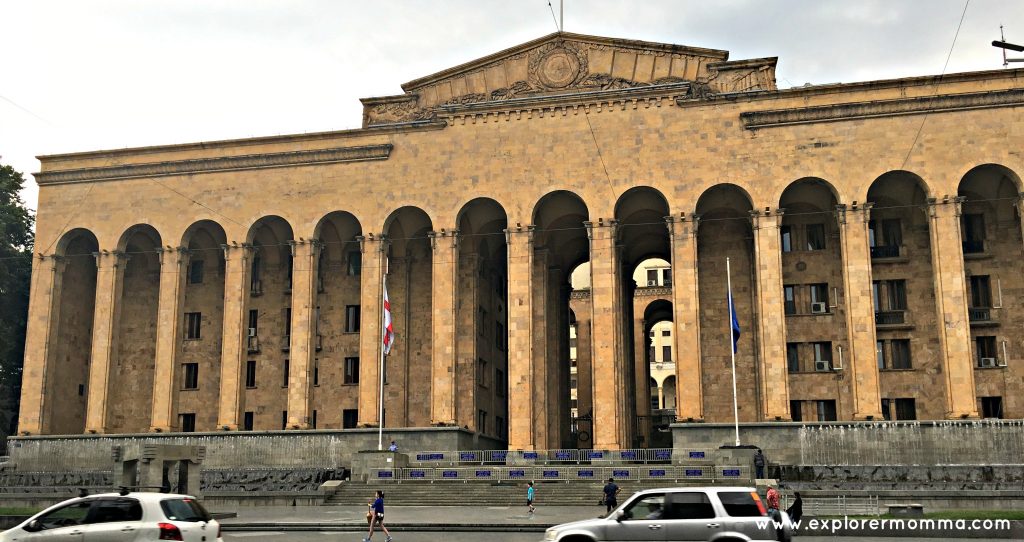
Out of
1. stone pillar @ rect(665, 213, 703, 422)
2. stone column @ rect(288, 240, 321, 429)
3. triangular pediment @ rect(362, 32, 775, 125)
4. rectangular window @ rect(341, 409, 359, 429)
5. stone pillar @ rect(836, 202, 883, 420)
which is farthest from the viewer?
rectangular window @ rect(341, 409, 359, 429)

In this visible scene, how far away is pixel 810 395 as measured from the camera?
44.2 meters

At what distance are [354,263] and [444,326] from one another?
8.36m

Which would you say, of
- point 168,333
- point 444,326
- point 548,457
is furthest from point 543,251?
point 168,333

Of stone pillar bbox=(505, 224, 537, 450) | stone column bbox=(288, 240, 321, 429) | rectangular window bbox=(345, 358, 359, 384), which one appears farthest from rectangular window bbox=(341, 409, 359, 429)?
stone pillar bbox=(505, 224, 537, 450)

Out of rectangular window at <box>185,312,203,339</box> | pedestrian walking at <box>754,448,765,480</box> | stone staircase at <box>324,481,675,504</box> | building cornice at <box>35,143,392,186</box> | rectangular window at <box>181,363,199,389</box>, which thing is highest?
building cornice at <box>35,143,392,186</box>

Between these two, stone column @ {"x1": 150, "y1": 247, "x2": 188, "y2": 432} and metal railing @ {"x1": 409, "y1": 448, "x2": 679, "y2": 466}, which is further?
stone column @ {"x1": 150, "y1": 247, "x2": 188, "y2": 432}

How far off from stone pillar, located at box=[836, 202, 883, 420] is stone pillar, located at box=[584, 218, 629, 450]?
9.83 metres


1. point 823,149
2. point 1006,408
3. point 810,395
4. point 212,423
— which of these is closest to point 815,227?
point 823,149

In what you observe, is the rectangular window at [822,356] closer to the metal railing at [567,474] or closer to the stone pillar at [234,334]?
the metal railing at [567,474]

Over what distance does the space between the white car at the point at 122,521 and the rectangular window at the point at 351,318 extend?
1316 inches

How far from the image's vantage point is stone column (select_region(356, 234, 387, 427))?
45031mm

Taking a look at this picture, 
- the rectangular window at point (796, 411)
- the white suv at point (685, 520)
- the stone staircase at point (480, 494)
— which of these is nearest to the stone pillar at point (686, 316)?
the rectangular window at point (796, 411)

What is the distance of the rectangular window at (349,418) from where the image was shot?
4875cm

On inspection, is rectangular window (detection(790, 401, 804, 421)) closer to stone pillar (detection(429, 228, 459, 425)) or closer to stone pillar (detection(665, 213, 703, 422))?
stone pillar (detection(665, 213, 703, 422))
